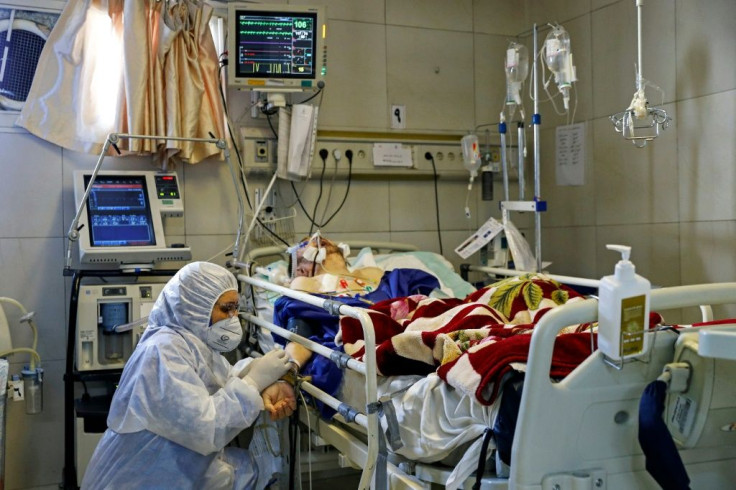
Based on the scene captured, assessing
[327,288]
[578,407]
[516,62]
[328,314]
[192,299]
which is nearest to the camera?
[578,407]

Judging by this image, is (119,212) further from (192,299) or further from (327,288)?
(192,299)

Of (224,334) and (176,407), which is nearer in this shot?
(176,407)

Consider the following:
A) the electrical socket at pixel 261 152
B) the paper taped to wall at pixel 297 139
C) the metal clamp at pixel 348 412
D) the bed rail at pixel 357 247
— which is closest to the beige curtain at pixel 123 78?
the electrical socket at pixel 261 152

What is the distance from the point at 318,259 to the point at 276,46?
115 cm

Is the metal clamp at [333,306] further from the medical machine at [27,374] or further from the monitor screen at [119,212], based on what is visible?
the medical machine at [27,374]

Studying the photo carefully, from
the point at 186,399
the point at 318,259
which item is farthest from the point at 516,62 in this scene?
the point at 186,399

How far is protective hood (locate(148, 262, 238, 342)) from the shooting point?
2477mm

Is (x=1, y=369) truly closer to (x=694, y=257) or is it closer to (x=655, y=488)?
(x=655, y=488)

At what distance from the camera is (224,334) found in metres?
2.52

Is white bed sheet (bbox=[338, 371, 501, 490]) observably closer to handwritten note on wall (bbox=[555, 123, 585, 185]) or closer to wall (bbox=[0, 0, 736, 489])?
wall (bbox=[0, 0, 736, 489])

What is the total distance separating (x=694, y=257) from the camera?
3637 millimetres

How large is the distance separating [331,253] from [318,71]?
0.96 m

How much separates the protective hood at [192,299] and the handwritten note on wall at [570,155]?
2.54m

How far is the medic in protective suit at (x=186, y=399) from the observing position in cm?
229
